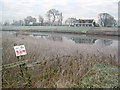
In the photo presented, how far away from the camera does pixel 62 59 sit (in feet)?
16.9

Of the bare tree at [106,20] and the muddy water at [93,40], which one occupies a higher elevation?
the bare tree at [106,20]

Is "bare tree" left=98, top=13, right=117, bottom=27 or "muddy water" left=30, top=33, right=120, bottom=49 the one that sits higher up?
"bare tree" left=98, top=13, right=117, bottom=27

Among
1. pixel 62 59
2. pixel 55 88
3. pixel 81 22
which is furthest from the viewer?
pixel 81 22

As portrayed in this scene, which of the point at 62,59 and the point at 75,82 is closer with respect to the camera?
the point at 75,82

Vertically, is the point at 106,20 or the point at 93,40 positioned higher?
the point at 106,20

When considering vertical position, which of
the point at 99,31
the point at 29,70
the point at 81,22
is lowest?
the point at 29,70

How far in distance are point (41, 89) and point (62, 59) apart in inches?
78.7

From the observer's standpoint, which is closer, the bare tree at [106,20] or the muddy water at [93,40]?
the muddy water at [93,40]

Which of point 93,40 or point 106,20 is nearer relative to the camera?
point 93,40

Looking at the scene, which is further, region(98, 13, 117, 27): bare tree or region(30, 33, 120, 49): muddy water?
region(98, 13, 117, 27): bare tree

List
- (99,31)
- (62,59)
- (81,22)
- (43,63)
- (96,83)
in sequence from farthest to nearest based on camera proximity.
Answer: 1. (81,22)
2. (99,31)
3. (62,59)
4. (43,63)
5. (96,83)

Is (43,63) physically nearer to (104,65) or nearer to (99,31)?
(104,65)

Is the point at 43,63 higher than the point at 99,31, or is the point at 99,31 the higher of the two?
the point at 99,31

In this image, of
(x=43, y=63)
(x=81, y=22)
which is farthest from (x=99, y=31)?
(x=43, y=63)
